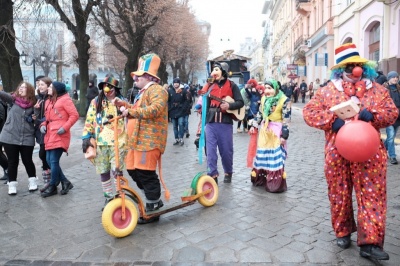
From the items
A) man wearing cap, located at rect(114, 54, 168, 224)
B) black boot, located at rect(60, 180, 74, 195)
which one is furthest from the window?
man wearing cap, located at rect(114, 54, 168, 224)

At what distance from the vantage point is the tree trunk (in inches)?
489

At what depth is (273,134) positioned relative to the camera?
6.19m

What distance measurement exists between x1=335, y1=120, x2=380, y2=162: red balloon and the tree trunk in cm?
1142

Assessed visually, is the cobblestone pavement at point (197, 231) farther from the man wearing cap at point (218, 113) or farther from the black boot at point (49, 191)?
the man wearing cap at point (218, 113)

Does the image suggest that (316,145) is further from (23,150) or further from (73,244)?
(73,244)

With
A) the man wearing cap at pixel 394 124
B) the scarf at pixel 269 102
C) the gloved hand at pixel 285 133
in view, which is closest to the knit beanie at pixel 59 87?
the scarf at pixel 269 102

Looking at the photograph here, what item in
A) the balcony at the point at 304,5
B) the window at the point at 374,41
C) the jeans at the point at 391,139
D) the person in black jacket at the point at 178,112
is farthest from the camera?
the balcony at the point at 304,5

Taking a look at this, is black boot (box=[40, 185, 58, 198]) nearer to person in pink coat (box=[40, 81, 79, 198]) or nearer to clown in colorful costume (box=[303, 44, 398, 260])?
person in pink coat (box=[40, 81, 79, 198])

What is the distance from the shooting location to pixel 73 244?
414 centimetres

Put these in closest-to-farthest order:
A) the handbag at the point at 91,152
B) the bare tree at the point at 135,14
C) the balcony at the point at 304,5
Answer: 1. the handbag at the point at 91,152
2. the bare tree at the point at 135,14
3. the balcony at the point at 304,5

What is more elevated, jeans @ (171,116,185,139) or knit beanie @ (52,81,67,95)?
knit beanie @ (52,81,67,95)

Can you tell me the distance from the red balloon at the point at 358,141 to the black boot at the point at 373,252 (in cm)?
83

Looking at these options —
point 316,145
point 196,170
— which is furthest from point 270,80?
point 316,145

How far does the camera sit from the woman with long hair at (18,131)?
241 inches
